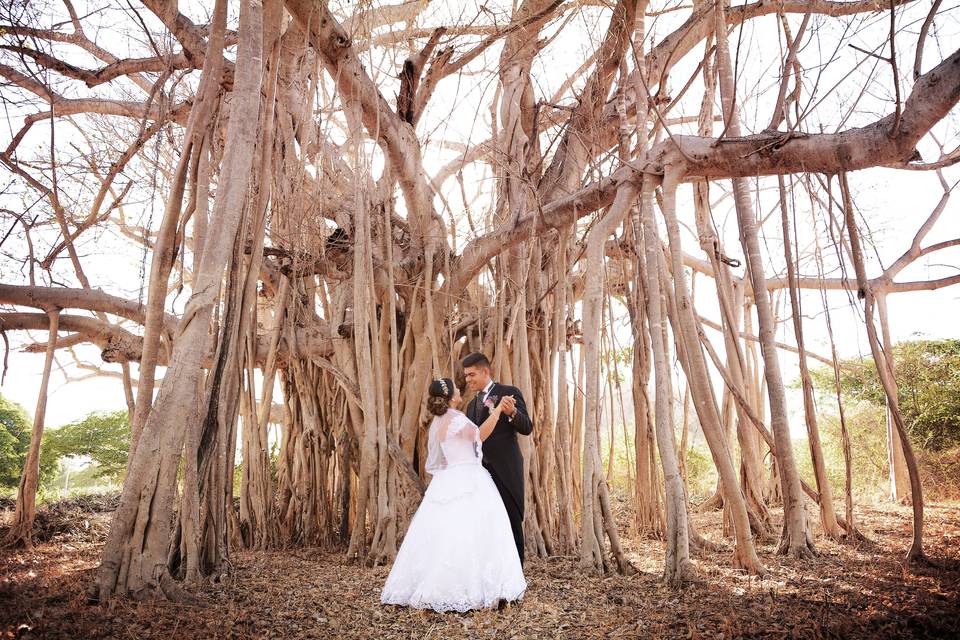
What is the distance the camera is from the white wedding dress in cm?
217

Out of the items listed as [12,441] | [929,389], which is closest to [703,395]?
[929,389]

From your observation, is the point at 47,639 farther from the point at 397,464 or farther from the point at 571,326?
the point at 571,326

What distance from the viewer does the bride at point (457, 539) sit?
7.13 feet

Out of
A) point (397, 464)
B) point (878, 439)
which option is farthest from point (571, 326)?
point (878, 439)

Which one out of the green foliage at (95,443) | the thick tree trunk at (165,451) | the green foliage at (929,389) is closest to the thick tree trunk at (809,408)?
the green foliage at (929,389)

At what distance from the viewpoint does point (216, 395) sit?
2.66 metres

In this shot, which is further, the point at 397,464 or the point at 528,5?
the point at 528,5

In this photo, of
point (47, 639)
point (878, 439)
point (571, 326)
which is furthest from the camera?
point (878, 439)

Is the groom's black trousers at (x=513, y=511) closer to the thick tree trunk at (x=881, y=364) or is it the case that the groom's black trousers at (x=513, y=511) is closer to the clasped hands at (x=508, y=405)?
the clasped hands at (x=508, y=405)

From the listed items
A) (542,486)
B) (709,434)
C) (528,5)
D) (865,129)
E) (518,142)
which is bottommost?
(542,486)

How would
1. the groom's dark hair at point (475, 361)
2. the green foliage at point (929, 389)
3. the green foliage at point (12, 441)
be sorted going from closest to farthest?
the groom's dark hair at point (475, 361) → the green foliage at point (929, 389) → the green foliage at point (12, 441)

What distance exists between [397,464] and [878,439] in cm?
618

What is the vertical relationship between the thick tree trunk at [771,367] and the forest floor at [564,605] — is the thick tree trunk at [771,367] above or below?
above

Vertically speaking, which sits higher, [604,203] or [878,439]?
[604,203]
